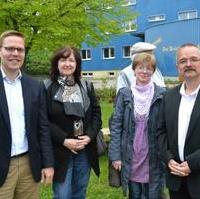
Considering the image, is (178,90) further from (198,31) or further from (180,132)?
(198,31)

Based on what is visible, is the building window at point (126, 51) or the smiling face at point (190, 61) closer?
the smiling face at point (190, 61)

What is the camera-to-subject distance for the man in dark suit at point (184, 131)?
3896 millimetres

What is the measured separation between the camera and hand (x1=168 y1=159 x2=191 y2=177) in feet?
12.8

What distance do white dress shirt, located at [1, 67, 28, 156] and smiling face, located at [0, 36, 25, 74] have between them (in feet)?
0.26

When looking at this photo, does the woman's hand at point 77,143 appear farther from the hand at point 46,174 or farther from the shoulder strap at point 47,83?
the shoulder strap at point 47,83

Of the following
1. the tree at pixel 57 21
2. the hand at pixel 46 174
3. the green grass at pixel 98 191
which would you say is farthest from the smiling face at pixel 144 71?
the tree at pixel 57 21

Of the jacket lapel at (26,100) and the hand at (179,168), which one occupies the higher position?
the jacket lapel at (26,100)

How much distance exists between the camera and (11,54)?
3941 mm

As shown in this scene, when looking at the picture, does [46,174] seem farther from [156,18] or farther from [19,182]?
[156,18]

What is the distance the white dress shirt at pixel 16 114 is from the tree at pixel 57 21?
1272 cm

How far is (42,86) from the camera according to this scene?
14.1 feet

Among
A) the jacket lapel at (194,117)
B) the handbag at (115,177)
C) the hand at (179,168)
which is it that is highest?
the jacket lapel at (194,117)

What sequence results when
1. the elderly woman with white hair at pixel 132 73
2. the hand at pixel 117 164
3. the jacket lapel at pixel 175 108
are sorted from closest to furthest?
1. the jacket lapel at pixel 175 108
2. the hand at pixel 117 164
3. the elderly woman with white hair at pixel 132 73

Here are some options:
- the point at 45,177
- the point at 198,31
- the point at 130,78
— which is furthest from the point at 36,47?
the point at 45,177
